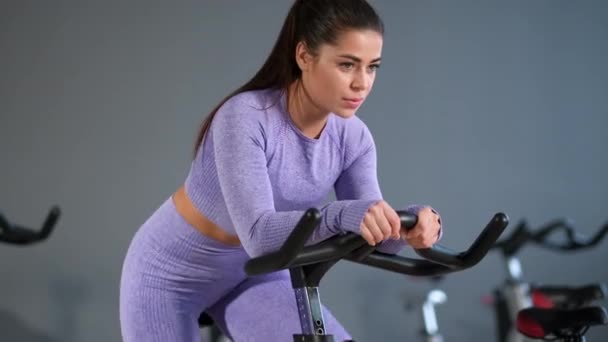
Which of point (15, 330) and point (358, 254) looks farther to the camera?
point (15, 330)

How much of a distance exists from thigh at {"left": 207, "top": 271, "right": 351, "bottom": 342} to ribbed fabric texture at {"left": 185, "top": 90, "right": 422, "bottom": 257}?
0.16 m

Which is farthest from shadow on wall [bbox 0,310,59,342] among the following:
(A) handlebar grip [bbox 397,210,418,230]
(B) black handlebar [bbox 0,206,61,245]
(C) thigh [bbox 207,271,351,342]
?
(A) handlebar grip [bbox 397,210,418,230]

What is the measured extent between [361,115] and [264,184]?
327 centimetres

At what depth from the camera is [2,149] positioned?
13.7ft

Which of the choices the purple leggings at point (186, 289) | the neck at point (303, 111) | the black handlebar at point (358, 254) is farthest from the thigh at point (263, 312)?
the neck at point (303, 111)

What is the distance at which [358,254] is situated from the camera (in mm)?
1407

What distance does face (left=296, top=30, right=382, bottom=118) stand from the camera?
5.16 feet

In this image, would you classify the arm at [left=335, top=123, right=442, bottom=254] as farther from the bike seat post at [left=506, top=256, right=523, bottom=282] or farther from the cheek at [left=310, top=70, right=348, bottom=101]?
the bike seat post at [left=506, top=256, right=523, bottom=282]

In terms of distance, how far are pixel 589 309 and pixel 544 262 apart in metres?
2.98

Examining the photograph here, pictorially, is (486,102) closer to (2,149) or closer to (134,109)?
(134,109)

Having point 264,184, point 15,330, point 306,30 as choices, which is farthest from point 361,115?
point 264,184

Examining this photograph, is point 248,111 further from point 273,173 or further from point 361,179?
point 361,179

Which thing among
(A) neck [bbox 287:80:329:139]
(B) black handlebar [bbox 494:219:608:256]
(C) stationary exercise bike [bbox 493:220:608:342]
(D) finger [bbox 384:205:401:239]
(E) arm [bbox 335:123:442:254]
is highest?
(A) neck [bbox 287:80:329:139]

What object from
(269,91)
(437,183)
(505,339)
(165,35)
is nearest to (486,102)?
(437,183)
